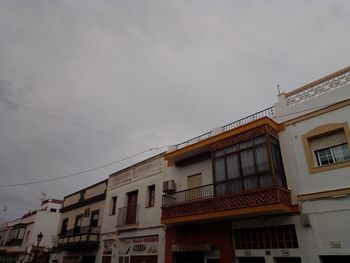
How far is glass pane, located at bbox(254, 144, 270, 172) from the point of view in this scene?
9812 mm

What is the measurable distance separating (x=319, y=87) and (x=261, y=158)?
3417 mm

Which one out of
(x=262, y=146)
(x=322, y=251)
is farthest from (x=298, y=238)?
(x=262, y=146)

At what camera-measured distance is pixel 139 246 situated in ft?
48.9

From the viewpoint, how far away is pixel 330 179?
8742mm

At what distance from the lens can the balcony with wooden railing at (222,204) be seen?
358 inches

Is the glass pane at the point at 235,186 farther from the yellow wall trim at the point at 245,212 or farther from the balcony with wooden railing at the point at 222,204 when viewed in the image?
the yellow wall trim at the point at 245,212

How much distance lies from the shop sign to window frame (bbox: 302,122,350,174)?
8672 mm

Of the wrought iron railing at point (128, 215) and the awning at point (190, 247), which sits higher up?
the wrought iron railing at point (128, 215)

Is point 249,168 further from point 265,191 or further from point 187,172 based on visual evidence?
point 187,172

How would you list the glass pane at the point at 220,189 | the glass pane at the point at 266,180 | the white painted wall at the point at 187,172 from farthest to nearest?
the white painted wall at the point at 187,172 < the glass pane at the point at 220,189 < the glass pane at the point at 266,180

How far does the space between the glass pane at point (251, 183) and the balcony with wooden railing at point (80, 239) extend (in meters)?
12.4

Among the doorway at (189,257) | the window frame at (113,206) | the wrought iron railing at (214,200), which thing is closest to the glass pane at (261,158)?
the wrought iron railing at (214,200)

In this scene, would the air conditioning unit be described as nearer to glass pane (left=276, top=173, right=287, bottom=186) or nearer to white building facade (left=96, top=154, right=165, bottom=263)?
white building facade (left=96, top=154, right=165, bottom=263)

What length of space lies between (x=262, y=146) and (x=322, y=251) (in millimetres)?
3863
